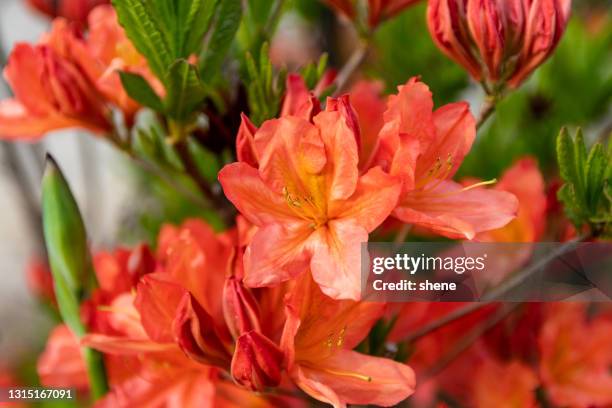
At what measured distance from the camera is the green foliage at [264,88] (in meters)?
0.46

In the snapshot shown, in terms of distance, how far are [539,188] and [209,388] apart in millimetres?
228

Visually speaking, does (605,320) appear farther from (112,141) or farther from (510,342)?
(112,141)

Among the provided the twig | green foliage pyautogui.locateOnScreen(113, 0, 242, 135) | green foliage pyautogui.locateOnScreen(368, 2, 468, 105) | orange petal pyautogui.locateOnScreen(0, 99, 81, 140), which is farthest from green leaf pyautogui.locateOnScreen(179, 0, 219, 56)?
green foliage pyautogui.locateOnScreen(368, 2, 468, 105)

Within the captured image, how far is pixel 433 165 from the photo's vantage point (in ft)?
1.46

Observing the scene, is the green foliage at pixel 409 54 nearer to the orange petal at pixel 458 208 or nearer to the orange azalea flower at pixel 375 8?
the orange azalea flower at pixel 375 8

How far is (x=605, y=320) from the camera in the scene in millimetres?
606

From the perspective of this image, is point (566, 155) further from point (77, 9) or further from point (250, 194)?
point (77, 9)

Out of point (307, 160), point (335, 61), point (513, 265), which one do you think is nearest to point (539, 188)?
point (513, 265)

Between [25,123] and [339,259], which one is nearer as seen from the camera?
[339,259]

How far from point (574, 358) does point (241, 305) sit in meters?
0.29

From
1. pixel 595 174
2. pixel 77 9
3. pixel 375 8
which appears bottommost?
pixel 595 174

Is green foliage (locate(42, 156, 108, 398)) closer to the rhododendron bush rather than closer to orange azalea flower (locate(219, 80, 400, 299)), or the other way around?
the rhododendron bush

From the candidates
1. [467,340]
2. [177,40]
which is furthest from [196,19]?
[467,340]

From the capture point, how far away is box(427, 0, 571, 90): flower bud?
0.45m
